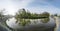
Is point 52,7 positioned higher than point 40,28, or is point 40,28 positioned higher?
point 52,7

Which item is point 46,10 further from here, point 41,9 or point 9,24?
point 9,24

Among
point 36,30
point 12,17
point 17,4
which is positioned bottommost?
point 36,30

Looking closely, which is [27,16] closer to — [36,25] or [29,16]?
[29,16]

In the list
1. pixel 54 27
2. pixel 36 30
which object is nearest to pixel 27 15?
pixel 36 30

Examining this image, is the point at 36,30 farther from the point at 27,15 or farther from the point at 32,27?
the point at 27,15

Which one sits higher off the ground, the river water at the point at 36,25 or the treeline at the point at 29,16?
the treeline at the point at 29,16

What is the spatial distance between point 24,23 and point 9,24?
141 millimetres

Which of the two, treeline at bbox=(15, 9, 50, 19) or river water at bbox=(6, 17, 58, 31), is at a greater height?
treeline at bbox=(15, 9, 50, 19)

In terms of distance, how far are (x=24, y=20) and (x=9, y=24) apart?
146 millimetres

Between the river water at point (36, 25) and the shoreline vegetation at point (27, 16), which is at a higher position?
the shoreline vegetation at point (27, 16)

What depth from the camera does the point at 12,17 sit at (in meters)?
1.11

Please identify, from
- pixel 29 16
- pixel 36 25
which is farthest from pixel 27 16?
pixel 36 25

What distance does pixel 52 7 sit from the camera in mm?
1119

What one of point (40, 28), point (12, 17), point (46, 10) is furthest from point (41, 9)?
point (12, 17)
